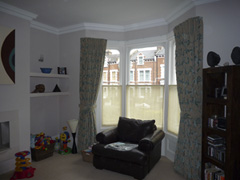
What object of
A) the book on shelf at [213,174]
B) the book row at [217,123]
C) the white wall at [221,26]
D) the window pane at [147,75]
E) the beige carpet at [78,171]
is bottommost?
the beige carpet at [78,171]

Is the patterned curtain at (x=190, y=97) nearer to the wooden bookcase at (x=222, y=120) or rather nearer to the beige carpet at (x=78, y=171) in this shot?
the wooden bookcase at (x=222, y=120)

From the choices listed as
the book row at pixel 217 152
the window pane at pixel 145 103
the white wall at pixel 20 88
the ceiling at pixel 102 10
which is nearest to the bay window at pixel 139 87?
the window pane at pixel 145 103

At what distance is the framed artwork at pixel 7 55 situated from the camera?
10.2 ft

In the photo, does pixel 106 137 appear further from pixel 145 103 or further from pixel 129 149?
pixel 145 103

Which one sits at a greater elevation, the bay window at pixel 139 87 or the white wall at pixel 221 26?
the white wall at pixel 221 26

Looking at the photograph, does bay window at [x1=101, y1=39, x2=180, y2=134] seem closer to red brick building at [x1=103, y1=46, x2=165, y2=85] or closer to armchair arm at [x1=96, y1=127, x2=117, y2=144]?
red brick building at [x1=103, y1=46, x2=165, y2=85]

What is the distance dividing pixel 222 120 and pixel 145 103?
202cm

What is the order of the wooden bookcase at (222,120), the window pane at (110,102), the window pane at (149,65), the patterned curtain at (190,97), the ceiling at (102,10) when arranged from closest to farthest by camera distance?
1. the wooden bookcase at (222,120)
2. the patterned curtain at (190,97)
3. the ceiling at (102,10)
4. the window pane at (149,65)
5. the window pane at (110,102)

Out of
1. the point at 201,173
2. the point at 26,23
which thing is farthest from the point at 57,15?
the point at 201,173

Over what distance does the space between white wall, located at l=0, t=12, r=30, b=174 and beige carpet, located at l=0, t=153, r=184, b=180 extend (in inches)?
22.1

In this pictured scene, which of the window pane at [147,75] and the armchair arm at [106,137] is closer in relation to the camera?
the armchair arm at [106,137]

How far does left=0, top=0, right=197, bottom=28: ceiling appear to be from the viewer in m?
3.15

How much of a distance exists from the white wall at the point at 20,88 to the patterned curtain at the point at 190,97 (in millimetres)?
2973

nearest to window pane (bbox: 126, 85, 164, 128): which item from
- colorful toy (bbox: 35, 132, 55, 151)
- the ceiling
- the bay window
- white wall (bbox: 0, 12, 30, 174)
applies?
the bay window
